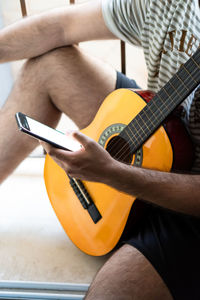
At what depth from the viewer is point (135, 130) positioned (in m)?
0.90

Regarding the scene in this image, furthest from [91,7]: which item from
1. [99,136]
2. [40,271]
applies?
[40,271]

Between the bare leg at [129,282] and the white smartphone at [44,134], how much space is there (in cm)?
30

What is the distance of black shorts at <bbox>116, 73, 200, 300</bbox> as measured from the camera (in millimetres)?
773

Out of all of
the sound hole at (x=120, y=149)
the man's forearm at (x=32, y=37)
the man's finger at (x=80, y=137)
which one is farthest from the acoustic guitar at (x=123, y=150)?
the man's forearm at (x=32, y=37)

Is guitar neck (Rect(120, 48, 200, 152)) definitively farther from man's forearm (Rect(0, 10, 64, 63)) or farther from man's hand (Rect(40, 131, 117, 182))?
man's forearm (Rect(0, 10, 64, 63))

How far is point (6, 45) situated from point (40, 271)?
78cm

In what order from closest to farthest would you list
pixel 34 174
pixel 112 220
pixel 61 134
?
pixel 61 134
pixel 112 220
pixel 34 174

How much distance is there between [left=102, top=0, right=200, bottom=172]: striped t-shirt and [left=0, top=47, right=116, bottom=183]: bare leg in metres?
0.16

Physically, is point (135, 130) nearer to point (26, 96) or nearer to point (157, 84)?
point (157, 84)

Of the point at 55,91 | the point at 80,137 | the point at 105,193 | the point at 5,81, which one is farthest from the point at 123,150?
the point at 5,81

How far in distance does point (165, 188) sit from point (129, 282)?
230 millimetres

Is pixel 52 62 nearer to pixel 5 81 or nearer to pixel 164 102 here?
pixel 164 102

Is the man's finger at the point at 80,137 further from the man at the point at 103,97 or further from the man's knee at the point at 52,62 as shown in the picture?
the man's knee at the point at 52,62

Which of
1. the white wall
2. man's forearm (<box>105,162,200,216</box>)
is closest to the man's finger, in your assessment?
man's forearm (<box>105,162,200,216</box>)
